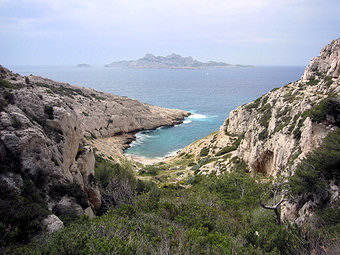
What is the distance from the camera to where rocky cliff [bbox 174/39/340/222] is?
66.2ft

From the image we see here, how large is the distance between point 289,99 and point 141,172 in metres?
26.8

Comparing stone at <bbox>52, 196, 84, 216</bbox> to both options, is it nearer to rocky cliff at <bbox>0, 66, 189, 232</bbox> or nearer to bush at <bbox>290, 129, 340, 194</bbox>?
rocky cliff at <bbox>0, 66, 189, 232</bbox>

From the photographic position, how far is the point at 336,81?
28922 millimetres

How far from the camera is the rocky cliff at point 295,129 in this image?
20.2 meters

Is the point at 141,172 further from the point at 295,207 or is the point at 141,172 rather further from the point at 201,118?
the point at 201,118

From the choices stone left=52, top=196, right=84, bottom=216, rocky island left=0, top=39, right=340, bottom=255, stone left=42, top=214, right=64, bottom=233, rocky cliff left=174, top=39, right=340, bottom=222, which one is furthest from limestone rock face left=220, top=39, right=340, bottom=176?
stone left=42, top=214, right=64, bottom=233

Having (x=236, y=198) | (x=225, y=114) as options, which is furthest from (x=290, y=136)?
(x=225, y=114)

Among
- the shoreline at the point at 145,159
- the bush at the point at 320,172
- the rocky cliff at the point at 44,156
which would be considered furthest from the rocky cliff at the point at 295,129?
the rocky cliff at the point at 44,156

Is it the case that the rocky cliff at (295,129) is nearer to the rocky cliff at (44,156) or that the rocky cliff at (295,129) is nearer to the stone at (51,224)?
the stone at (51,224)

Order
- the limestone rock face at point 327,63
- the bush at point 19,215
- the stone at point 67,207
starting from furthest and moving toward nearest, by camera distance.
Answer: the limestone rock face at point 327,63 < the stone at point 67,207 < the bush at point 19,215

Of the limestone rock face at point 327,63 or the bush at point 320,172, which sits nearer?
the bush at point 320,172

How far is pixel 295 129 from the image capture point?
978 inches

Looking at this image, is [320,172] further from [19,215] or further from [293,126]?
[19,215]

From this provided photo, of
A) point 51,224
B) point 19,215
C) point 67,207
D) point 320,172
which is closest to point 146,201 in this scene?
point 67,207
